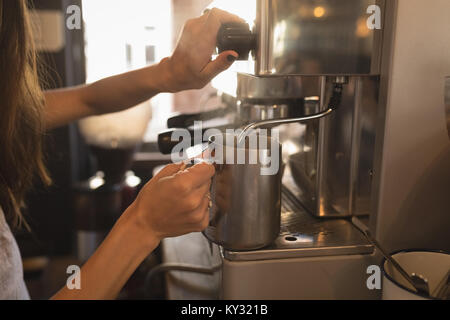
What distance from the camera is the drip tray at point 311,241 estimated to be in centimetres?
60

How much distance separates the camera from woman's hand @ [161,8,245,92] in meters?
0.66

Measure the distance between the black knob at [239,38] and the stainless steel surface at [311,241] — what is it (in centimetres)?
26

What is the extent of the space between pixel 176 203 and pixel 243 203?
0.10 m

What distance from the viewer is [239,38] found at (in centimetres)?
57

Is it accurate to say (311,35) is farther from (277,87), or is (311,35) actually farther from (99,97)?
(99,97)

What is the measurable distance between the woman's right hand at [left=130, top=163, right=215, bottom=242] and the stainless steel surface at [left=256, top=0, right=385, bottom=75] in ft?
0.53

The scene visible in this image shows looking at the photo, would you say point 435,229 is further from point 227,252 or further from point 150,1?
point 150,1

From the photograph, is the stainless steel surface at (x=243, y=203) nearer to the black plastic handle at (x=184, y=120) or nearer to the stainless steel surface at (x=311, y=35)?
the stainless steel surface at (x=311, y=35)

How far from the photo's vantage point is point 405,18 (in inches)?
22.3

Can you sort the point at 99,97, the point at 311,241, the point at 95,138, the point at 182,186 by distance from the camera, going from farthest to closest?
the point at 95,138 < the point at 99,97 < the point at 311,241 < the point at 182,186

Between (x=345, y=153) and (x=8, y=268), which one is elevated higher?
(x=345, y=153)

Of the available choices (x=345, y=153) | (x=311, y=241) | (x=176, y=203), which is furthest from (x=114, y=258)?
(x=345, y=153)

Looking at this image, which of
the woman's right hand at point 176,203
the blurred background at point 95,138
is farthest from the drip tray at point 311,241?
the blurred background at point 95,138
